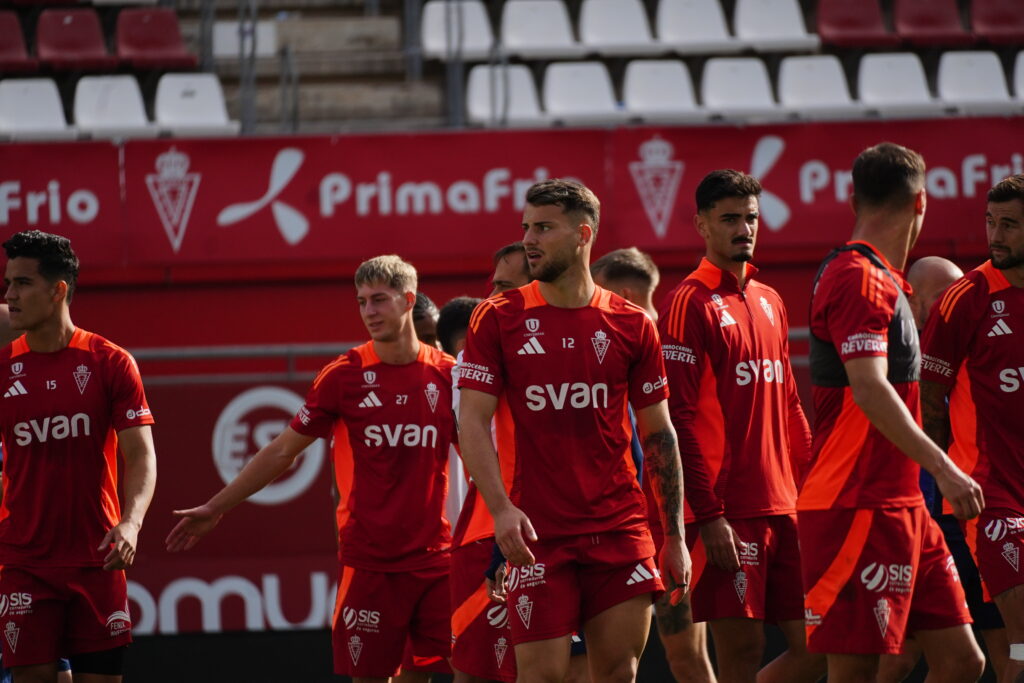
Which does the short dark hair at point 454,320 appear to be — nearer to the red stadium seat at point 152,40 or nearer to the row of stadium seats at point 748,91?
the row of stadium seats at point 748,91

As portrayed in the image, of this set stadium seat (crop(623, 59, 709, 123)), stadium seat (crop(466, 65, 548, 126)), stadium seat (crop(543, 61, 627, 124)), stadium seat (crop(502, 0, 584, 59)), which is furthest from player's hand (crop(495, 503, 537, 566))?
stadium seat (crop(502, 0, 584, 59))

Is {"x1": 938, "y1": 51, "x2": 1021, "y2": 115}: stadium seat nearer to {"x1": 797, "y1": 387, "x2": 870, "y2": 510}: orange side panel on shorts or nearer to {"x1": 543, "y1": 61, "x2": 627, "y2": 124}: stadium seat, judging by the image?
{"x1": 543, "y1": 61, "x2": 627, "y2": 124}: stadium seat

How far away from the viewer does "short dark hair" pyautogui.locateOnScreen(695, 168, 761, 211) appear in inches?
233

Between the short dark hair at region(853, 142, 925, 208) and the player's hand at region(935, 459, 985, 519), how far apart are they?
1.11m

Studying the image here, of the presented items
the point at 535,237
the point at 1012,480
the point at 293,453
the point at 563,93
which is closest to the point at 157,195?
the point at 563,93

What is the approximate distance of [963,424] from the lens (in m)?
5.71

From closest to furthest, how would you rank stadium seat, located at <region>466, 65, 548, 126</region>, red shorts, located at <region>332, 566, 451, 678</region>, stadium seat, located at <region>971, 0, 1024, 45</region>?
red shorts, located at <region>332, 566, 451, 678</region> < stadium seat, located at <region>466, 65, 548, 126</region> < stadium seat, located at <region>971, 0, 1024, 45</region>

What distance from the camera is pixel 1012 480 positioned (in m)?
5.54

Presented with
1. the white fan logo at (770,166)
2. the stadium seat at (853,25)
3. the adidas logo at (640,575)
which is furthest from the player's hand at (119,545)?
the stadium seat at (853,25)

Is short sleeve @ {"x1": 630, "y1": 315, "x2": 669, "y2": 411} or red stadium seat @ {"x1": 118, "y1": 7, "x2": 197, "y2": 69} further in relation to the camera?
red stadium seat @ {"x1": 118, "y1": 7, "x2": 197, "y2": 69}

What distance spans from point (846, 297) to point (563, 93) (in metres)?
10.3

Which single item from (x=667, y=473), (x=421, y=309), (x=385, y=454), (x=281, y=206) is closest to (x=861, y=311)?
(x=667, y=473)

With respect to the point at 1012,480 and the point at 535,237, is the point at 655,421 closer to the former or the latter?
the point at 535,237

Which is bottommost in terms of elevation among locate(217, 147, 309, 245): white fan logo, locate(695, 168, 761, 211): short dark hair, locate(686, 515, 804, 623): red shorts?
locate(686, 515, 804, 623): red shorts
